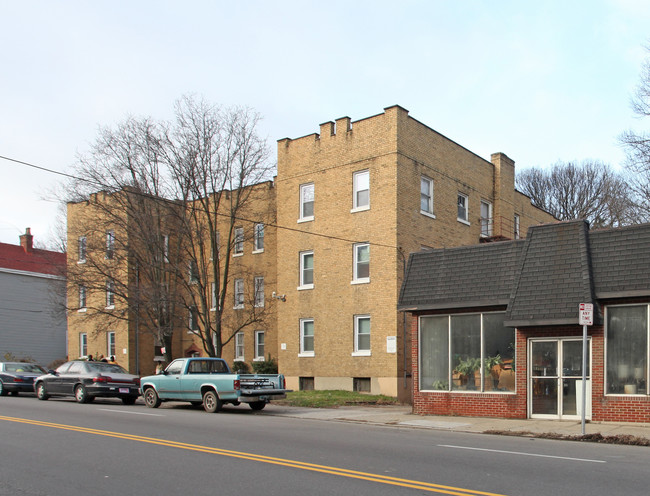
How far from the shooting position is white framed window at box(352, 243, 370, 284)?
1089 inches

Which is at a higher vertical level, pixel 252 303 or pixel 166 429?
pixel 252 303

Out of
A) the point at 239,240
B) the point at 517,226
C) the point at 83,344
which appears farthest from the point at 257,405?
the point at 83,344

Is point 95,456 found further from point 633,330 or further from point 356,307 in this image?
point 356,307

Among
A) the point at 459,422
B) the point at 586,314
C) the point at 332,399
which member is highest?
the point at 586,314

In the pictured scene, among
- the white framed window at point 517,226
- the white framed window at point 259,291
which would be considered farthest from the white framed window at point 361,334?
the white framed window at point 517,226

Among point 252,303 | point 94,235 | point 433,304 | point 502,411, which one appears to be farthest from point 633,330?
point 94,235

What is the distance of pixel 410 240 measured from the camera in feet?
89.8

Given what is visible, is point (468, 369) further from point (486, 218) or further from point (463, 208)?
point (486, 218)

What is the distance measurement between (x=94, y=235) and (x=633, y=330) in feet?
77.8

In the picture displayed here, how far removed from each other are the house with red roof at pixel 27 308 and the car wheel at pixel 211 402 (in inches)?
1159

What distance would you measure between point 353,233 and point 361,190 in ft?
6.07

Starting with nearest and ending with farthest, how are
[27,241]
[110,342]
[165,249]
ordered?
[165,249]
[110,342]
[27,241]

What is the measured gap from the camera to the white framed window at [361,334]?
2742 centimetres

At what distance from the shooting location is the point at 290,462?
9.88 m
